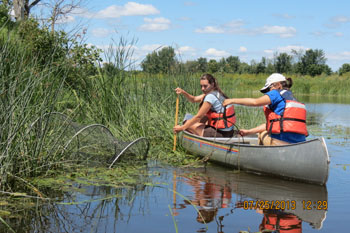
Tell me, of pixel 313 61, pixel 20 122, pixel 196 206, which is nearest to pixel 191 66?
pixel 196 206

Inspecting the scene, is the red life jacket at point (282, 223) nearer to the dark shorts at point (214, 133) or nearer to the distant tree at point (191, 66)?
the dark shorts at point (214, 133)

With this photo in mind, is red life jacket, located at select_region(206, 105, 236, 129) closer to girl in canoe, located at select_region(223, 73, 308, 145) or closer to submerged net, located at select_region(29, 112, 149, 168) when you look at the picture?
girl in canoe, located at select_region(223, 73, 308, 145)

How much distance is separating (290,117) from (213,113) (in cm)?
170

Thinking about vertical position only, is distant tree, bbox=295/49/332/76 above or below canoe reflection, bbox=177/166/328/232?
above

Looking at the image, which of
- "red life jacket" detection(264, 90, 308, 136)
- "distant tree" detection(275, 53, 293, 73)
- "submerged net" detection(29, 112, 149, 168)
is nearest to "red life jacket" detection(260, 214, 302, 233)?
"red life jacket" detection(264, 90, 308, 136)

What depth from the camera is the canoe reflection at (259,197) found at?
14.9 feet

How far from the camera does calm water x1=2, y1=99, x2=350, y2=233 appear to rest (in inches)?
167

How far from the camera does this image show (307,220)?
4.57 m

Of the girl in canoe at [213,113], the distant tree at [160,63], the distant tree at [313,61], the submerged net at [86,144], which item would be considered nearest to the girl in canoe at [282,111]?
the girl in canoe at [213,113]

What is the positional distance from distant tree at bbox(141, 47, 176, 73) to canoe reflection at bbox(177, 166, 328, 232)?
3266 millimetres

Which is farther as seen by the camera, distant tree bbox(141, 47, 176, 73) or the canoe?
distant tree bbox(141, 47, 176, 73)

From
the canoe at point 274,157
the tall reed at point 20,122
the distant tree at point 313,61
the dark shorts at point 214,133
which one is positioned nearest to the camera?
the tall reed at point 20,122

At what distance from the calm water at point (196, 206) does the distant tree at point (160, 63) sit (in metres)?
3.36

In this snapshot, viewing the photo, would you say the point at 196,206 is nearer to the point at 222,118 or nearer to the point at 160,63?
the point at 222,118
